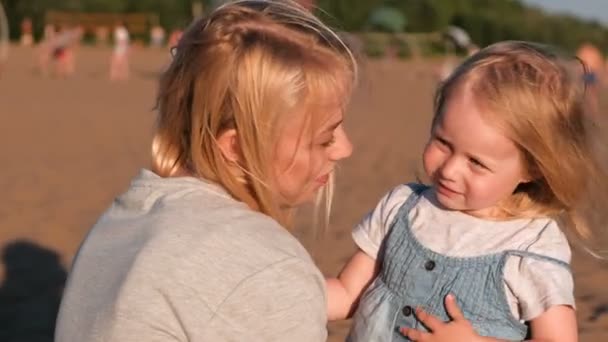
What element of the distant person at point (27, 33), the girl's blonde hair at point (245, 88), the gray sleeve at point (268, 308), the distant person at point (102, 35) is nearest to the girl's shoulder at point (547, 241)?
the girl's blonde hair at point (245, 88)

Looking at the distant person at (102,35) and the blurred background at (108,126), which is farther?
the distant person at (102,35)

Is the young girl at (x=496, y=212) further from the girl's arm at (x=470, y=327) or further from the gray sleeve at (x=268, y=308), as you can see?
the gray sleeve at (x=268, y=308)

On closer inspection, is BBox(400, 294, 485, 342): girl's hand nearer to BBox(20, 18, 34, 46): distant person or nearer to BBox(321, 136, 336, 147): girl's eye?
BBox(321, 136, 336, 147): girl's eye

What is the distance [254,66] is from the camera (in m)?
2.21

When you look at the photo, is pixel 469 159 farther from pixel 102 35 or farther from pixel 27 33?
pixel 102 35

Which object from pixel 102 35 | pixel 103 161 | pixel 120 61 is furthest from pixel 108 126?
pixel 102 35

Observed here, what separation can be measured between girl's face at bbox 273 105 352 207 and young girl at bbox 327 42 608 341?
1.13ft

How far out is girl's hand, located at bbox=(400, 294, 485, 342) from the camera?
259 centimetres

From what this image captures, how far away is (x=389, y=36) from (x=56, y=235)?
40.8 metres

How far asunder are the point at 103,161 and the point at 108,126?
434 centimetres

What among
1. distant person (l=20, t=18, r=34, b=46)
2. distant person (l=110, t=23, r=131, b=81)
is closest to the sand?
distant person (l=110, t=23, r=131, b=81)

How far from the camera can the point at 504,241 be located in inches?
104

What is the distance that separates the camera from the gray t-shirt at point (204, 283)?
210cm

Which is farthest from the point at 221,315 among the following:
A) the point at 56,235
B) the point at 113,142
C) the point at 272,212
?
the point at 113,142
